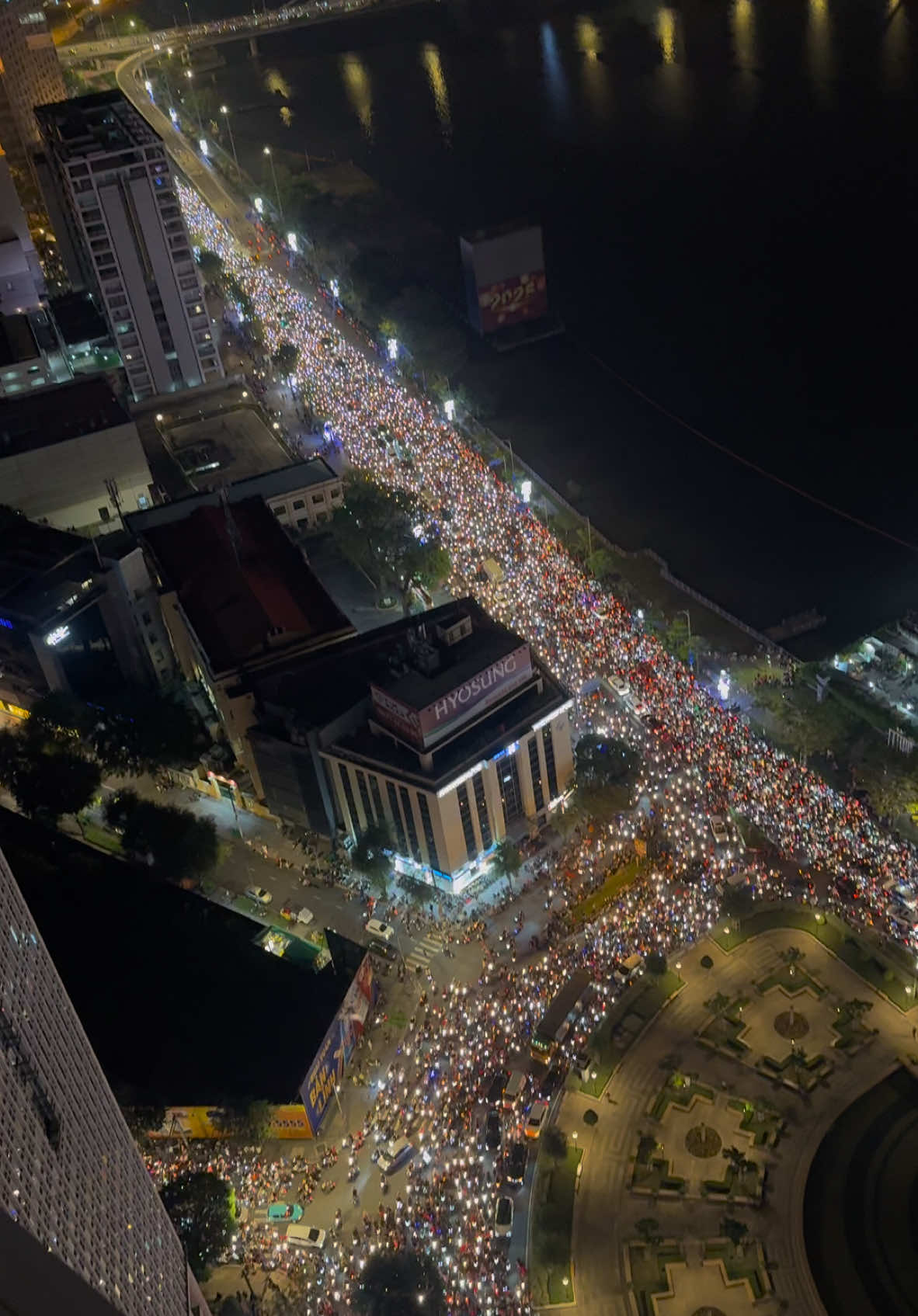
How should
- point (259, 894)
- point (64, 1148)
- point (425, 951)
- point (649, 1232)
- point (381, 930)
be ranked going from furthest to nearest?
point (259, 894)
point (381, 930)
point (425, 951)
point (649, 1232)
point (64, 1148)

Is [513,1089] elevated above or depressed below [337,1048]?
below

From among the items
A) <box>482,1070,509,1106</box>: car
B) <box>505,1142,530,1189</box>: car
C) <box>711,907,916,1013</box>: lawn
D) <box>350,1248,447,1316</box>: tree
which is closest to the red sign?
<box>711,907,916,1013</box>: lawn

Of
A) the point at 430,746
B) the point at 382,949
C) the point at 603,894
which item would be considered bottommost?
the point at 382,949

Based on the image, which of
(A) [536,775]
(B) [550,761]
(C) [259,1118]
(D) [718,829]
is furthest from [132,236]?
(C) [259,1118]

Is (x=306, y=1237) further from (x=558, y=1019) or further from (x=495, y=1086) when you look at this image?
(x=558, y=1019)

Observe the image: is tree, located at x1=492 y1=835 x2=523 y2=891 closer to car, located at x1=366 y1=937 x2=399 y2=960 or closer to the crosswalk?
the crosswalk

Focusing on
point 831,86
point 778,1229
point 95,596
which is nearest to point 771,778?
point 778,1229
